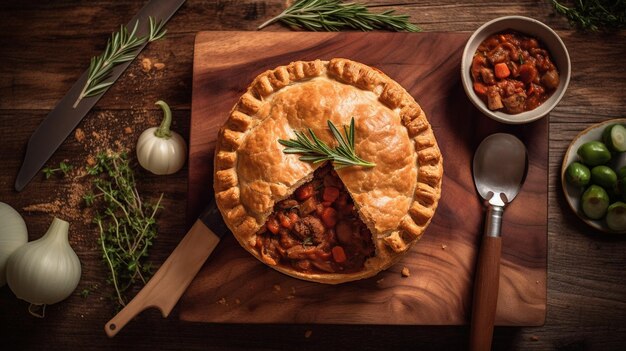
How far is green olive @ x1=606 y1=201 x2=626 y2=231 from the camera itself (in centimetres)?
413

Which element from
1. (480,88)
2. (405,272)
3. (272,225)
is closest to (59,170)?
(272,225)

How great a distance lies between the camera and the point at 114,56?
4.33 meters

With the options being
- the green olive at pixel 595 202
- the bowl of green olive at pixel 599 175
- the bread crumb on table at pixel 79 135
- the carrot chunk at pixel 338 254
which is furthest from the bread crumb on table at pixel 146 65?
the green olive at pixel 595 202

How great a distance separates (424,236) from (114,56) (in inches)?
117

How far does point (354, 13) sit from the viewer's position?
425 cm

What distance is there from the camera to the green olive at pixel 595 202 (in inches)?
162

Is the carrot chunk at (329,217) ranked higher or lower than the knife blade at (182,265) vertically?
higher

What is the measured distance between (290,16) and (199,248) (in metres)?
2.05

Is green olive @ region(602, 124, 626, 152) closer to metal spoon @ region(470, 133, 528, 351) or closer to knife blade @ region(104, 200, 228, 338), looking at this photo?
metal spoon @ region(470, 133, 528, 351)

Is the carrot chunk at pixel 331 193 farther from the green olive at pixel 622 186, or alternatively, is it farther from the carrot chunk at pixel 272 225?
the green olive at pixel 622 186

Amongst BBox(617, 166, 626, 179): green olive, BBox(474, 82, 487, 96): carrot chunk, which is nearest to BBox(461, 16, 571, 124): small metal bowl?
BBox(474, 82, 487, 96): carrot chunk

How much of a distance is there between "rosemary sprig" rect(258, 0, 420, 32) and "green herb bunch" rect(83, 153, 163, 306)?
186 centimetres

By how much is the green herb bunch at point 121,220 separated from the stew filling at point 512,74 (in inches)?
109

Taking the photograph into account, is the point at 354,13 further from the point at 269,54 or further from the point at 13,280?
the point at 13,280
